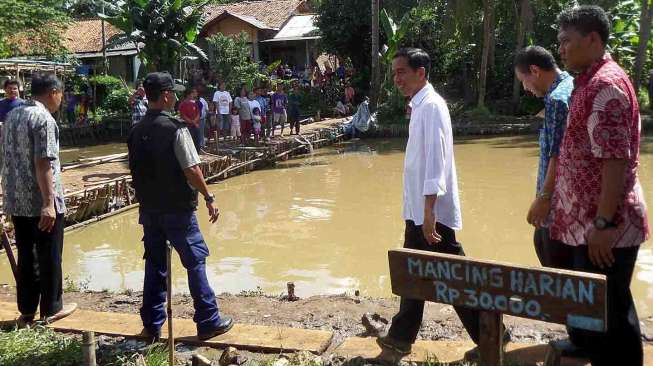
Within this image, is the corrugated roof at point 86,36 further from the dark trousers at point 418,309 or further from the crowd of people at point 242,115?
the dark trousers at point 418,309

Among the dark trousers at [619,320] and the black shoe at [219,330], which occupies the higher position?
the dark trousers at [619,320]

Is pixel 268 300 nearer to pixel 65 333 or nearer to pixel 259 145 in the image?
pixel 65 333

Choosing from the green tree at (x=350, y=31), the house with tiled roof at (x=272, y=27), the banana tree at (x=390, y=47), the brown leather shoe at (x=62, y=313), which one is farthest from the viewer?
the house with tiled roof at (x=272, y=27)

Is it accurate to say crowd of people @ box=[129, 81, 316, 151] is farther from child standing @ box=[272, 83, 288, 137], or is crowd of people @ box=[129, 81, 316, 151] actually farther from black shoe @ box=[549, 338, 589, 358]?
black shoe @ box=[549, 338, 589, 358]

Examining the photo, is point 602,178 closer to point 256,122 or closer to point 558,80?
point 558,80

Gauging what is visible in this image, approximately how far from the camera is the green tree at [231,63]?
23672 mm

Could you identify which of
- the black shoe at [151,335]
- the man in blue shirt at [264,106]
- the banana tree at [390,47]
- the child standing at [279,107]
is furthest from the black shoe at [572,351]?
the banana tree at [390,47]

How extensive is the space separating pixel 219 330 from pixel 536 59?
2399mm

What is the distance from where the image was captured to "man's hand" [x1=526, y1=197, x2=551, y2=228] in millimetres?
3148

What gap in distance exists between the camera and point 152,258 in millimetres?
4059

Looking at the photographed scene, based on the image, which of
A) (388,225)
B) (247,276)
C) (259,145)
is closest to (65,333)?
(247,276)

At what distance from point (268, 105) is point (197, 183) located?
14.9m

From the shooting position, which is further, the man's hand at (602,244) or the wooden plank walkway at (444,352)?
the wooden plank walkway at (444,352)

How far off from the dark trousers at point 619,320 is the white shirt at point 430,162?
0.82 meters
